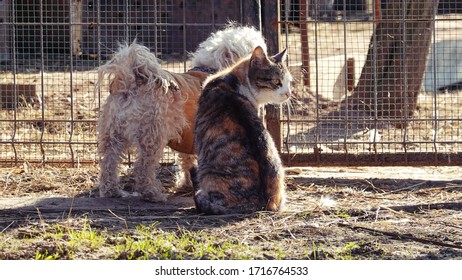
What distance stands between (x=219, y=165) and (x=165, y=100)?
0.96m

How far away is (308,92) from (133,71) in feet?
14.8

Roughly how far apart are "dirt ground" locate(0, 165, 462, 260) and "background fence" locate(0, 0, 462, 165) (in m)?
Result: 0.32

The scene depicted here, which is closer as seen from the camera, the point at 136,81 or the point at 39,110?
the point at 136,81


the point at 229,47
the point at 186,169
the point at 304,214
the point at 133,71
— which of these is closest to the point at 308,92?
the point at 229,47

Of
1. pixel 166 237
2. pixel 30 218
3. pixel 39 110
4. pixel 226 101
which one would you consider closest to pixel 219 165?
pixel 226 101

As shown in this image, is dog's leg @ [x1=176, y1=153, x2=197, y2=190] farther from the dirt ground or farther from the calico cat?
the calico cat

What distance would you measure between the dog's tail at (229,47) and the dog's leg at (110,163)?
42.3 inches

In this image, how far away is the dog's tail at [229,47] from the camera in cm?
705

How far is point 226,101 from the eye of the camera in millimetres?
6016

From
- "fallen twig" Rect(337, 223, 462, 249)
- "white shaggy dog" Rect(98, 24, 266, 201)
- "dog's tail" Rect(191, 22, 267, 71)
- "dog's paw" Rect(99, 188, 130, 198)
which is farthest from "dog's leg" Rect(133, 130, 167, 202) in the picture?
"fallen twig" Rect(337, 223, 462, 249)

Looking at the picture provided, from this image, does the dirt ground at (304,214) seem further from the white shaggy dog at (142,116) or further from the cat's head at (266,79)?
the cat's head at (266,79)

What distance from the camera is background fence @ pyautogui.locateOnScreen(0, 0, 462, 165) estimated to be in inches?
302

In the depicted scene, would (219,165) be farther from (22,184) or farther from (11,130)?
(11,130)
